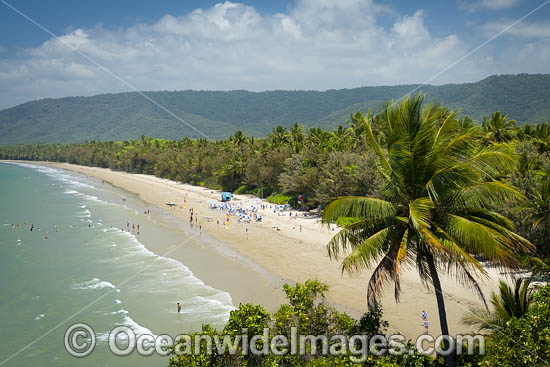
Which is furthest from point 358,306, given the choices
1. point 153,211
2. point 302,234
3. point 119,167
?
point 119,167

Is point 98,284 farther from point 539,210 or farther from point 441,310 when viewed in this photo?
point 539,210

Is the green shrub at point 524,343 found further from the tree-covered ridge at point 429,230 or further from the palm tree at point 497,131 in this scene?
the palm tree at point 497,131

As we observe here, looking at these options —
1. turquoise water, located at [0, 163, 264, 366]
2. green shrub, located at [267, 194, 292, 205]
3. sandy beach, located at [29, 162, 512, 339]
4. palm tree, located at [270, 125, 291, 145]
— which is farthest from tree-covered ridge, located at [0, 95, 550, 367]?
palm tree, located at [270, 125, 291, 145]

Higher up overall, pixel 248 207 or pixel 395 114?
pixel 395 114

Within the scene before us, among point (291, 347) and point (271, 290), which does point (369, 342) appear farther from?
point (271, 290)

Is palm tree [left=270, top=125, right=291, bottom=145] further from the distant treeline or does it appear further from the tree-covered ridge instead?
the tree-covered ridge

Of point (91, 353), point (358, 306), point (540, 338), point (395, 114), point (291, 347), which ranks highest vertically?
point (395, 114)

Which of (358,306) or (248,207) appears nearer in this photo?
(358,306)

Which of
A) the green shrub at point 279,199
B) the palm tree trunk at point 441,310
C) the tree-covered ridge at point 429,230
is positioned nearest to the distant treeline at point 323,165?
the tree-covered ridge at point 429,230
